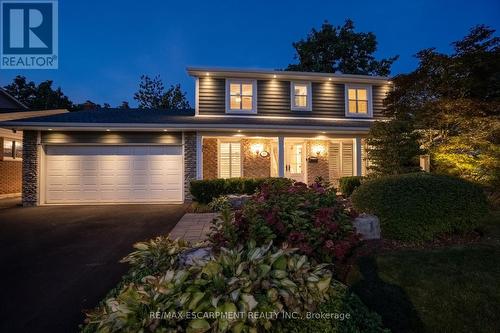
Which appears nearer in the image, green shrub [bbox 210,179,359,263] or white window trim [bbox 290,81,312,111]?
green shrub [bbox 210,179,359,263]

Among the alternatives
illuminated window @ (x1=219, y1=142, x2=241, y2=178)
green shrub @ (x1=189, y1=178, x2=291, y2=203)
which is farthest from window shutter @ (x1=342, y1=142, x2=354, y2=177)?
illuminated window @ (x1=219, y1=142, x2=241, y2=178)

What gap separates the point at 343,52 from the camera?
21.6 m

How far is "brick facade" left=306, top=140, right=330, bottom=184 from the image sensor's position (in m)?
12.1

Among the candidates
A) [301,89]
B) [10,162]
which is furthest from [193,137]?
[10,162]

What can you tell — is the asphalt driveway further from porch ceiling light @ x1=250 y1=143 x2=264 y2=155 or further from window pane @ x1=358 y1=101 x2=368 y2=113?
window pane @ x1=358 y1=101 x2=368 y2=113

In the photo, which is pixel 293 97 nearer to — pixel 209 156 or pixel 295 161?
pixel 295 161

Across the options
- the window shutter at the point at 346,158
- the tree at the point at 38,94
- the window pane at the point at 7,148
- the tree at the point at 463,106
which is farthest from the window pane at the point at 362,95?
the tree at the point at 38,94

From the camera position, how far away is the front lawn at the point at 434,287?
245 centimetres

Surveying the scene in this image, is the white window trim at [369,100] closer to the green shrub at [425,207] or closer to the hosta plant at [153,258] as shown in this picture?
the green shrub at [425,207]

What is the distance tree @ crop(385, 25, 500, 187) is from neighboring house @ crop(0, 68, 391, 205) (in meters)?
2.24

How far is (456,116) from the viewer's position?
7902mm

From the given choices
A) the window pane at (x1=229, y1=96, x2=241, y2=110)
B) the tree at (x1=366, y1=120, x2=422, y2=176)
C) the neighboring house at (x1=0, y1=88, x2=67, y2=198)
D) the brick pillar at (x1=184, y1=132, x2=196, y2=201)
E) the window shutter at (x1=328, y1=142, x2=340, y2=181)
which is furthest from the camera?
the window shutter at (x1=328, y1=142, x2=340, y2=181)

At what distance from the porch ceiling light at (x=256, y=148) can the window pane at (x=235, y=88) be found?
2.40 meters

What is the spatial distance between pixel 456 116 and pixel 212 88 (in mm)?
8770
